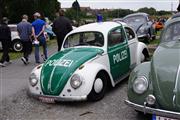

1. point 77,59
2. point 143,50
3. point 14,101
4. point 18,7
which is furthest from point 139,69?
point 18,7

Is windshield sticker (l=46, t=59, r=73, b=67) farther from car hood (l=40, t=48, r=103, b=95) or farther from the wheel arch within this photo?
the wheel arch

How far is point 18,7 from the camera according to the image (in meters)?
35.3

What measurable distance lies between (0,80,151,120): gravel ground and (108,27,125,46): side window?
126 centimetres

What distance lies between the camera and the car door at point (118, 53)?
27.4ft

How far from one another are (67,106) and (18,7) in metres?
29.3

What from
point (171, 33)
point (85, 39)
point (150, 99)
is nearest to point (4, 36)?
point (85, 39)

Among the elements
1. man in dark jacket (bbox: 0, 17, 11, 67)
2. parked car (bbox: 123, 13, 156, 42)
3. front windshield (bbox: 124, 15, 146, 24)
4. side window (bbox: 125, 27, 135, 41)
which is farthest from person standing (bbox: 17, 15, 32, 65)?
front windshield (bbox: 124, 15, 146, 24)

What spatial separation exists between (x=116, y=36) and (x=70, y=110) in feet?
8.42

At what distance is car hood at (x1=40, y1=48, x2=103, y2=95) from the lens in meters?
7.27

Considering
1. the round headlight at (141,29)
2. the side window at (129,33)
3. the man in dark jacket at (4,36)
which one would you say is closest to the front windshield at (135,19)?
the round headlight at (141,29)

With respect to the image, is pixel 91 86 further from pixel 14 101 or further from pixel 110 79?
pixel 14 101

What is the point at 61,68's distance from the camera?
7480mm

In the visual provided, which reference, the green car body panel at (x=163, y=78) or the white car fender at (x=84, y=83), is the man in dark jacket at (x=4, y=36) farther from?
the green car body panel at (x=163, y=78)

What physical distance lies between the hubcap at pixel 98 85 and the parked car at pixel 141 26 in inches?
426
